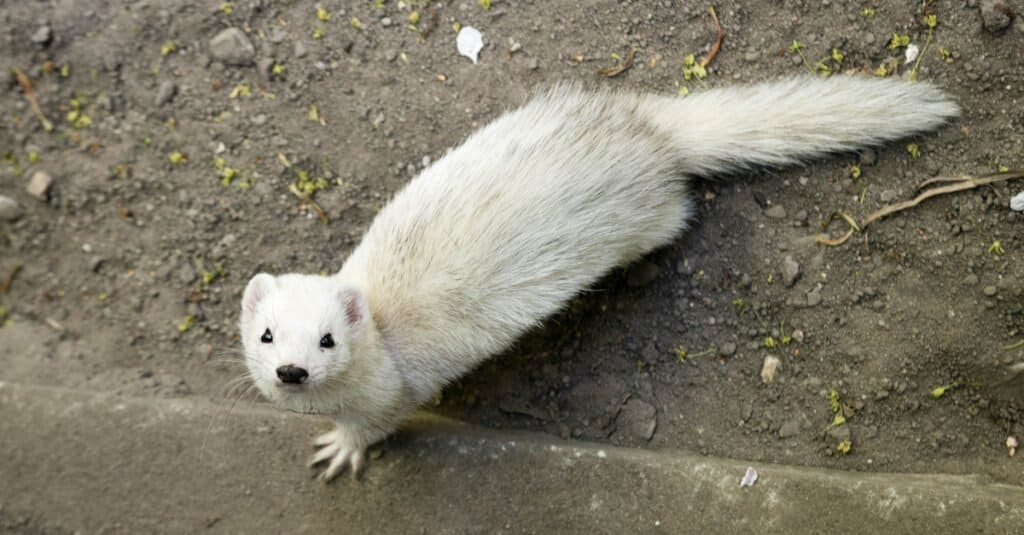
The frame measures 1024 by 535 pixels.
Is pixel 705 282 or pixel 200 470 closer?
pixel 200 470

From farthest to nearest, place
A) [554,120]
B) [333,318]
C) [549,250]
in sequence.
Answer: [554,120] < [549,250] < [333,318]

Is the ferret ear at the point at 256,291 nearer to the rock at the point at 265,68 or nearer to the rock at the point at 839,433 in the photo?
the rock at the point at 265,68

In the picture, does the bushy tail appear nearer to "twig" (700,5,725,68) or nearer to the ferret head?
"twig" (700,5,725,68)

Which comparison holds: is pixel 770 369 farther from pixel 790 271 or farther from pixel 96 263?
pixel 96 263

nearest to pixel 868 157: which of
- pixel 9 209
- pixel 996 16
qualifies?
pixel 996 16

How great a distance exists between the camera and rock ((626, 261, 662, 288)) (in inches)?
104

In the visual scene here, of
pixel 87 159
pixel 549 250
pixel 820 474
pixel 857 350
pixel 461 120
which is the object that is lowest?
pixel 820 474

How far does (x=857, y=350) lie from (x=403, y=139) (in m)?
1.94

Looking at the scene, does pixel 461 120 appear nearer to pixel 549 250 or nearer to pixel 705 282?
pixel 549 250

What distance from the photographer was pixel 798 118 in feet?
7.71

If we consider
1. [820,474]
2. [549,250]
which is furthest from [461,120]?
[820,474]

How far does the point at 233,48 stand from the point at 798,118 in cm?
226

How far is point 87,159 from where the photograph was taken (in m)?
2.88

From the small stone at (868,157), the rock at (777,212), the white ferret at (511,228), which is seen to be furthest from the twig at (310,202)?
the small stone at (868,157)
